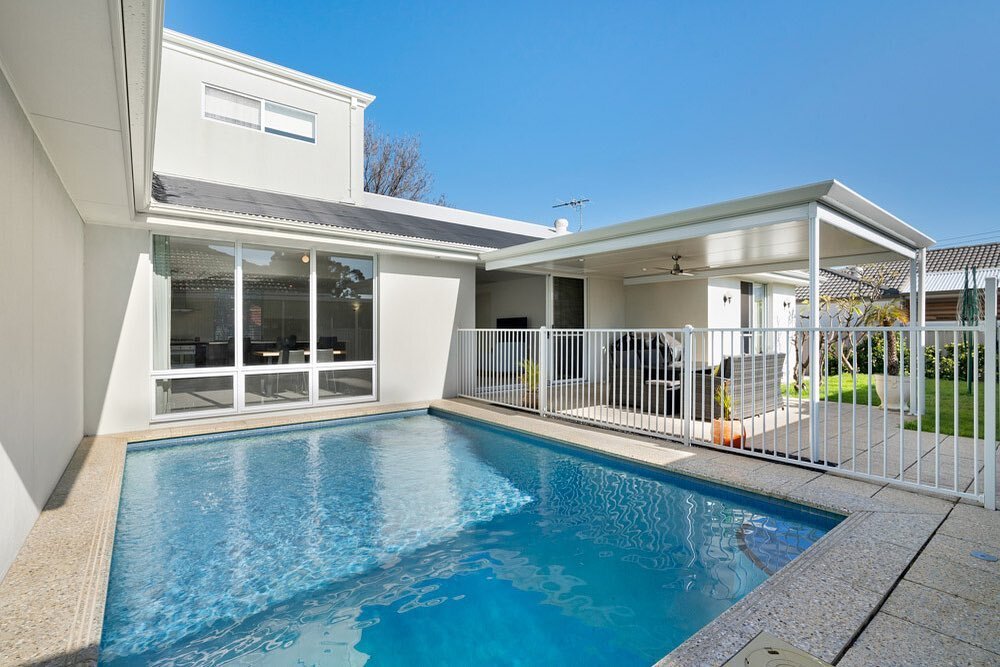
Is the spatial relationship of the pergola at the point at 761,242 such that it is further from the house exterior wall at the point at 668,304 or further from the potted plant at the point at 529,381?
the potted plant at the point at 529,381

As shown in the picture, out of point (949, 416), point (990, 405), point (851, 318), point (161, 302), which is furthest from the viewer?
point (851, 318)

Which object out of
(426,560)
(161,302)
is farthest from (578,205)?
(426,560)

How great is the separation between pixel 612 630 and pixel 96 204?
6724 millimetres

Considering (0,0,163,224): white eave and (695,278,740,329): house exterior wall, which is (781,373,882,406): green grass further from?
(0,0,163,224): white eave

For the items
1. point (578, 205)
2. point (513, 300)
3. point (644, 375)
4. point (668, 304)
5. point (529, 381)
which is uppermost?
point (578, 205)

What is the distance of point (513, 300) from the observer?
12805mm

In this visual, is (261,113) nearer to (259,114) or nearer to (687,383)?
(259,114)

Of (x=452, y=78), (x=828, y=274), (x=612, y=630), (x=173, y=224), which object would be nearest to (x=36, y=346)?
(x=173, y=224)

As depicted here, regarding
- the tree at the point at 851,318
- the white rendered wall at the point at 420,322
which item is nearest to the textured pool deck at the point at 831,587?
the tree at the point at 851,318

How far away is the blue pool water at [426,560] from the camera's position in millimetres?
2555

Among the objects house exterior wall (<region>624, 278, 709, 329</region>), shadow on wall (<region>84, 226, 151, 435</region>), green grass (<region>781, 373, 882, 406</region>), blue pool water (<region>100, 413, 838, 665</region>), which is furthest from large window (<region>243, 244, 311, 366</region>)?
house exterior wall (<region>624, 278, 709, 329</region>)

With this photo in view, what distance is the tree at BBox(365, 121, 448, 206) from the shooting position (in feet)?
74.8

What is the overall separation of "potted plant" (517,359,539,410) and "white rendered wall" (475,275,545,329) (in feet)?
10.9

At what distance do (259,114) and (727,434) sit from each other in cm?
1107
